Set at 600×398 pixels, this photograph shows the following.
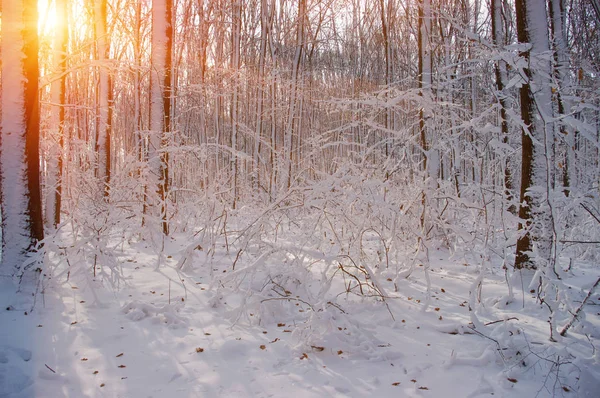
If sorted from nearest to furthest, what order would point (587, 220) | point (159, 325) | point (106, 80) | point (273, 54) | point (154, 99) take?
point (159, 325) < point (587, 220) < point (154, 99) < point (106, 80) < point (273, 54)

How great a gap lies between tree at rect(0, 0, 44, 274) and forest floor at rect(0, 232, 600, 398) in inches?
22.6

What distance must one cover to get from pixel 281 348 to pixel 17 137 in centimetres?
376

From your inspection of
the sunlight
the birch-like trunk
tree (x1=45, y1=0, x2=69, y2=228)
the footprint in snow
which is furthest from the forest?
the sunlight

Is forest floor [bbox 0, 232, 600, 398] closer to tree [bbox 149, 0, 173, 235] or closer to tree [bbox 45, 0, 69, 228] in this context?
tree [bbox 149, 0, 173, 235]

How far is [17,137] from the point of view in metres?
4.23

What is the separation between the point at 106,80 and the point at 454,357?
35.0 feet

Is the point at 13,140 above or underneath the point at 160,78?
underneath

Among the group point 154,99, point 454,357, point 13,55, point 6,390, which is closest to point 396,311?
point 454,357

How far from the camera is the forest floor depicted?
8.46 feet

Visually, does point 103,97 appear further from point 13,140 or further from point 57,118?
point 13,140

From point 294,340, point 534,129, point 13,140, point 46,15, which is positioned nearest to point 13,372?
point 294,340

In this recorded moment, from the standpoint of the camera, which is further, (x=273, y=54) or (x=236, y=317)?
(x=273, y=54)

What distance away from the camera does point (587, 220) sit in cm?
696

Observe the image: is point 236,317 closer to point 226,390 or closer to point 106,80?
point 226,390
